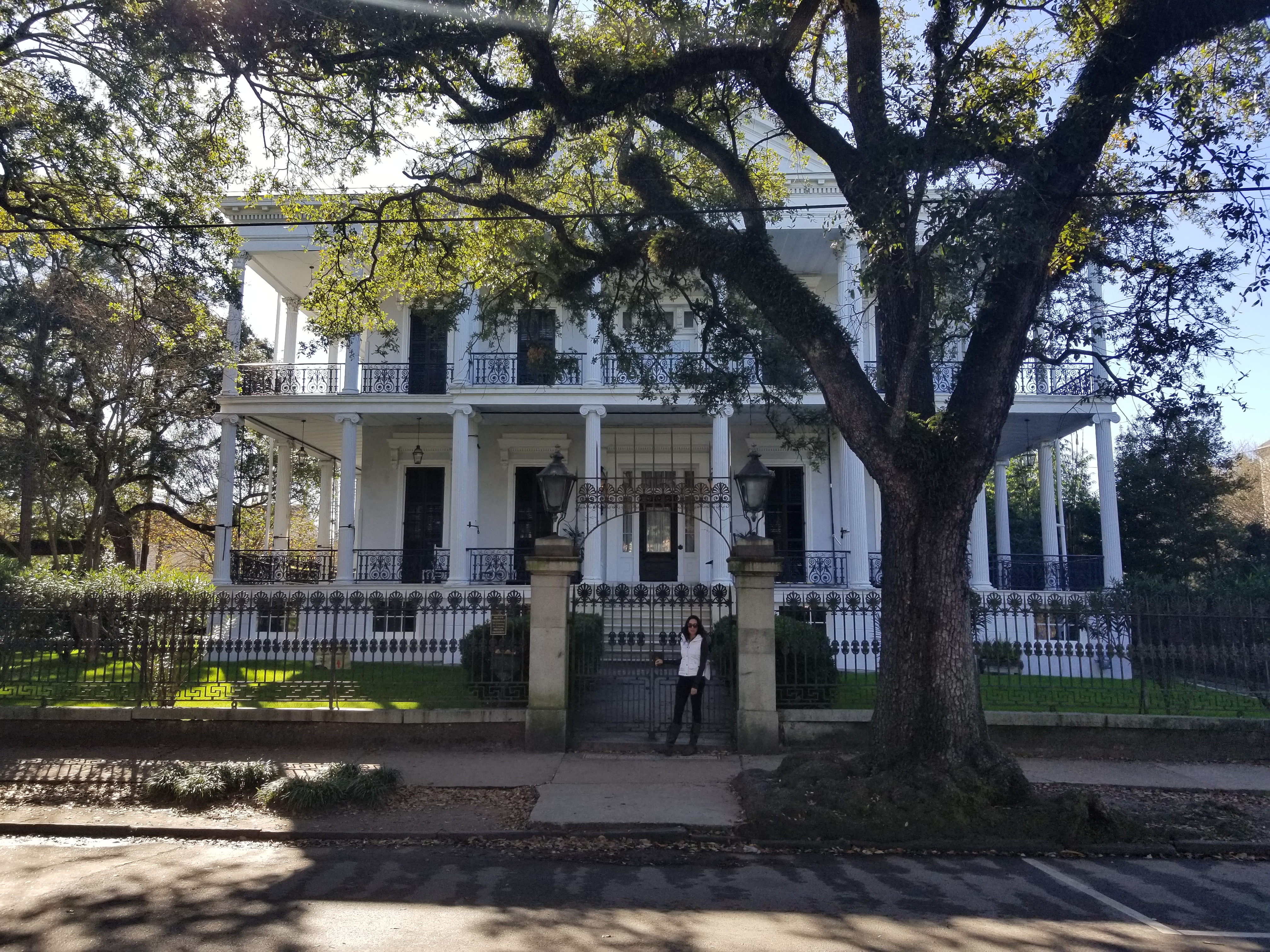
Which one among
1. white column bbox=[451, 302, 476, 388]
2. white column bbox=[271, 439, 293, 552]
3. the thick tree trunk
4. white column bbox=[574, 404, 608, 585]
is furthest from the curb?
white column bbox=[271, 439, 293, 552]

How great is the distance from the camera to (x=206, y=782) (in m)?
7.99

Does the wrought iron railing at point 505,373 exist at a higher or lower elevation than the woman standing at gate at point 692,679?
higher

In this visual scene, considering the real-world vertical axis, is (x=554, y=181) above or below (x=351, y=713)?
above

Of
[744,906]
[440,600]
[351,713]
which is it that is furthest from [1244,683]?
[351,713]

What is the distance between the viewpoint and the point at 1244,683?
994 centimetres

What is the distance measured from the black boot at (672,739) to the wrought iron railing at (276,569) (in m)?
10.5

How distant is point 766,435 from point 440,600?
11.4 m

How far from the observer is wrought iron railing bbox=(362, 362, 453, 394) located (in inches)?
730

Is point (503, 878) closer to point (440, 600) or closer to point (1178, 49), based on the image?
point (440, 600)

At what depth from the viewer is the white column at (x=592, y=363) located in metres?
17.5

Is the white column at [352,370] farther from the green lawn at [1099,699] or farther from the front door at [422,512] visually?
the green lawn at [1099,699]

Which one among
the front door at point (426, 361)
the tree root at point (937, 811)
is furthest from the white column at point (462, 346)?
the tree root at point (937, 811)

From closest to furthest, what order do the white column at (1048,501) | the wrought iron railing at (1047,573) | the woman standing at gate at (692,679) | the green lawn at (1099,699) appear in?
the woman standing at gate at (692,679) < the green lawn at (1099,699) < the wrought iron railing at (1047,573) < the white column at (1048,501)

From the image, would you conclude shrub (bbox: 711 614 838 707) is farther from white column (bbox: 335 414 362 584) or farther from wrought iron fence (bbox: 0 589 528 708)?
white column (bbox: 335 414 362 584)
